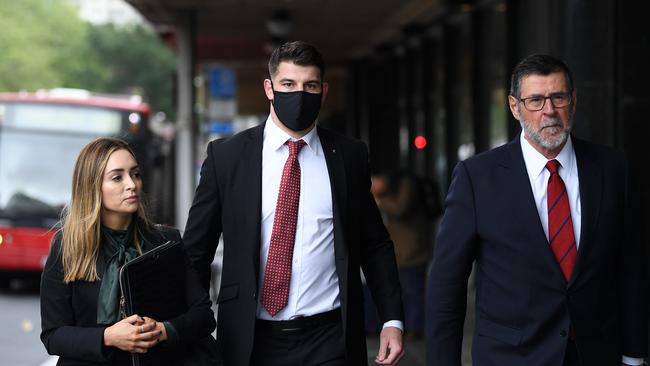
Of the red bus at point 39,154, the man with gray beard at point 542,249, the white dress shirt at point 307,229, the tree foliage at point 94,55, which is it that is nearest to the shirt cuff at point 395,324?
the white dress shirt at point 307,229

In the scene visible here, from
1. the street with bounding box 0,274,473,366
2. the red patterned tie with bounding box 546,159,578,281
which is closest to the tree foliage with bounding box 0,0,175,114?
the street with bounding box 0,274,473,366

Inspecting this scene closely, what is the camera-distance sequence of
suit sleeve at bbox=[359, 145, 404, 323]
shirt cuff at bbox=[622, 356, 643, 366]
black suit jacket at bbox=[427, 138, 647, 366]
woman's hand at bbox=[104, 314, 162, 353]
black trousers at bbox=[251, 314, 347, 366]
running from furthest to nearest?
suit sleeve at bbox=[359, 145, 404, 323] < black trousers at bbox=[251, 314, 347, 366] < shirt cuff at bbox=[622, 356, 643, 366] < black suit jacket at bbox=[427, 138, 647, 366] < woman's hand at bbox=[104, 314, 162, 353]

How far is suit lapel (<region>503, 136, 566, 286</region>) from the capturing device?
13.6 feet

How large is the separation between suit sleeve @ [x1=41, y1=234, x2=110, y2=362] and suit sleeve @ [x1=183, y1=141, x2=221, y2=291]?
81cm

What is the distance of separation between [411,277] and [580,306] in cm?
787

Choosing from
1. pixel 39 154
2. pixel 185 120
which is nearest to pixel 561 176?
pixel 39 154

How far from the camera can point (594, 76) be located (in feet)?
26.4

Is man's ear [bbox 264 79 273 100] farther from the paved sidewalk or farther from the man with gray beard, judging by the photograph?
the paved sidewalk

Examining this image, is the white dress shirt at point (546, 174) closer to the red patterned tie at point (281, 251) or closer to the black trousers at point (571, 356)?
the black trousers at point (571, 356)

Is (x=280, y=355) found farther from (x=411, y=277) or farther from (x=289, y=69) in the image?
(x=411, y=277)

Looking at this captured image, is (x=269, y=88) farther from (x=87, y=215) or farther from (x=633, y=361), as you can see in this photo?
(x=633, y=361)

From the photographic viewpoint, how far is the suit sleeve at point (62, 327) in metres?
3.95

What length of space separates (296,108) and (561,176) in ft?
3.62

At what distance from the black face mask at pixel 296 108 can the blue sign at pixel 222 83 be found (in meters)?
17.0
